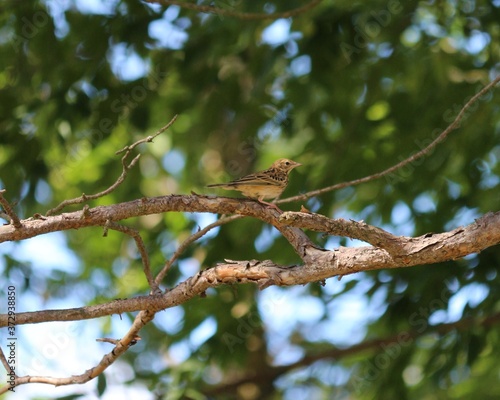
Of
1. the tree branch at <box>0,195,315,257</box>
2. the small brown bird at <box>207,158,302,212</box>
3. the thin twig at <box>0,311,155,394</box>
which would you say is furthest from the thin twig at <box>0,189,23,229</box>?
the small brown bird at <box>207,158,302,212</box>

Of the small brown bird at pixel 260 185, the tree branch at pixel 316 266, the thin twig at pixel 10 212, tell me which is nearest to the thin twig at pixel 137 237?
the tree branch at pixel 316 266

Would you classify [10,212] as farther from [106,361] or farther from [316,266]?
[316,266]

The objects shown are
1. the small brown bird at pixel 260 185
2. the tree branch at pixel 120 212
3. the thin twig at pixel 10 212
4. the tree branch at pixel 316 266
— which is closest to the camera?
the tree branch at pixel 316 266

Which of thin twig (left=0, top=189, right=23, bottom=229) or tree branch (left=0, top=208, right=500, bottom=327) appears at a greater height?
thin twig (left=0, top=189, right=23, bottom=229)

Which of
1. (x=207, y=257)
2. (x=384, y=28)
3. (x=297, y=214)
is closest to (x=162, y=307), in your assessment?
(x=297, y=214)

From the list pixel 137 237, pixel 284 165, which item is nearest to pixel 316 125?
pixel 284 165

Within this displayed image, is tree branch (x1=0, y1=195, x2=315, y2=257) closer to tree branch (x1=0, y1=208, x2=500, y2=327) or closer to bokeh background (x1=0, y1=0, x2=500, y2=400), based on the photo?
tree branch (x1=0, y1=208, x2=500, y2=327)

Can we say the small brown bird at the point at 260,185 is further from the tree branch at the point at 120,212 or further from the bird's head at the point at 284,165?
the tree branch at the point at 120,212

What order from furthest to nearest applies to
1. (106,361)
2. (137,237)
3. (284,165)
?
(284,165)
(106,361)
(137,237)

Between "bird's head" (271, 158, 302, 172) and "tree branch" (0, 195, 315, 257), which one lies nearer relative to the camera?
"tree branch" (0, 195, 315, 257)

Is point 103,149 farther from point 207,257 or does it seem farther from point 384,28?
point 384,28

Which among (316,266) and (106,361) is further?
(106,361)

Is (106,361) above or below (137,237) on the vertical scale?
below

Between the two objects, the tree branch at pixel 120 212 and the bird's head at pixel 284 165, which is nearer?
the tree branch at pixel 120 212
